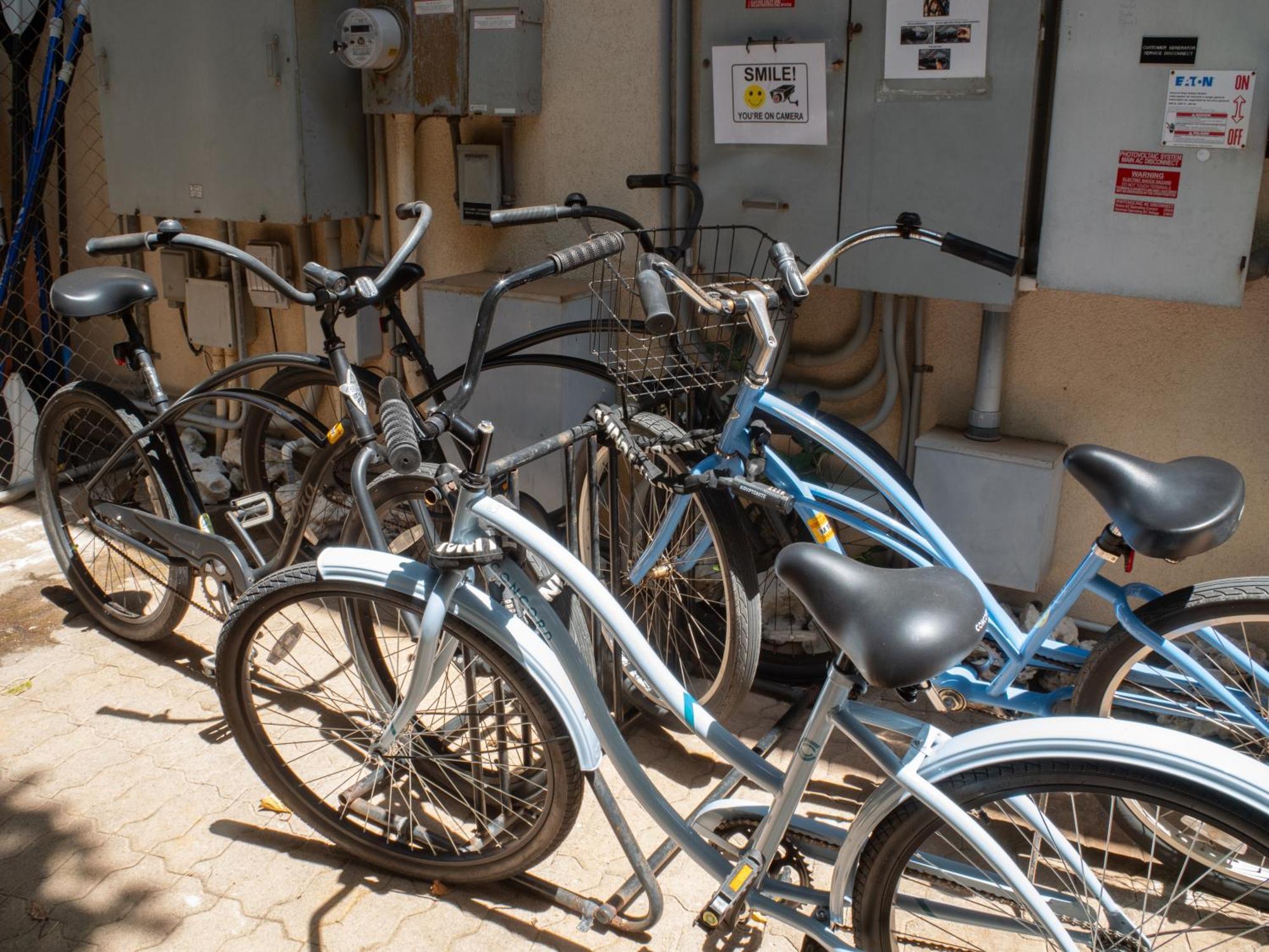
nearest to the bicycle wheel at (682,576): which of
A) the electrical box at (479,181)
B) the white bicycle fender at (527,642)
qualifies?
the white bicycle fender at (527,642)

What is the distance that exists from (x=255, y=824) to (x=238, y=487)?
211 cm

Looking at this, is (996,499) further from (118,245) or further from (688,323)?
(118,245)

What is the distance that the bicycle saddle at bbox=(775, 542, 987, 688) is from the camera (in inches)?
67.6

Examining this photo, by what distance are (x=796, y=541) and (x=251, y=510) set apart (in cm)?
156

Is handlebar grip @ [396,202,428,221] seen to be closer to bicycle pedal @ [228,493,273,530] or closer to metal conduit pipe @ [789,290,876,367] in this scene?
bicycle pedal @ [228,493,273,530]

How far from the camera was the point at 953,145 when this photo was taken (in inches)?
116

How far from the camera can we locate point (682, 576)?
3074 millimetres

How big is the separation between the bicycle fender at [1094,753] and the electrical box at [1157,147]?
1.45m

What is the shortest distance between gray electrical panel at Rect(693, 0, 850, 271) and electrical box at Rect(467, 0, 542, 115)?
66 centimetres

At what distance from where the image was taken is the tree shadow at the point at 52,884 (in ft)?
8.18

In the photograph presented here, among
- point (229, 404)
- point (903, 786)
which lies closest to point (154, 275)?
point (229, 404)

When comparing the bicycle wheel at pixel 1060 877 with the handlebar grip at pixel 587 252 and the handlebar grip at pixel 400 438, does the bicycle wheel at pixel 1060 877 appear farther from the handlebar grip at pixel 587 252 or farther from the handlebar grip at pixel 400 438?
the handlebar grip at pixel 587 252

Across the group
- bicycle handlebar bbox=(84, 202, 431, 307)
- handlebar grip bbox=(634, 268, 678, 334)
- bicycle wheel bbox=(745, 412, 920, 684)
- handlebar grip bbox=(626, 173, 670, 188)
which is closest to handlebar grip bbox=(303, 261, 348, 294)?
bicycle handlebar bbox=(84, 202, 431, 307)

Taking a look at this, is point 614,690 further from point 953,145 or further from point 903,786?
point 953,145
